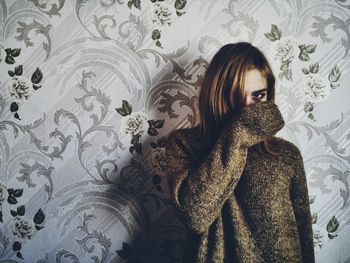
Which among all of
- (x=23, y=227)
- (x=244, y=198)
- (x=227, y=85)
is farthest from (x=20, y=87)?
(x=244, y=198)

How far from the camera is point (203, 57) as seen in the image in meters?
0.91

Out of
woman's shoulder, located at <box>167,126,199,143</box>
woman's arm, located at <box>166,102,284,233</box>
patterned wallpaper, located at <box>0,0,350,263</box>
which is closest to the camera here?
woman's arm, located at <box>166,102,284,233</box>

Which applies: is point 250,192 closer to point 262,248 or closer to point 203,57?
point 262,248

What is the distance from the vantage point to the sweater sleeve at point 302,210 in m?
0.74

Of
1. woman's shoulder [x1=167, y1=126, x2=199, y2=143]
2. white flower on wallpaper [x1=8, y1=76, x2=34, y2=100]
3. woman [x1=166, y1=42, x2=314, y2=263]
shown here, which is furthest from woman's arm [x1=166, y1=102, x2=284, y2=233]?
white flower on wallpaper [x1=8, y1=76, x2=34, y2=100]

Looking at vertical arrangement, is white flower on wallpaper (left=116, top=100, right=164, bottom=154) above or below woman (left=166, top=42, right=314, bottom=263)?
above

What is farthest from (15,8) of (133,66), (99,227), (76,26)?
(99,227)

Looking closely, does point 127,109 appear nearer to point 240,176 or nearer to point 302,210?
point 240,176

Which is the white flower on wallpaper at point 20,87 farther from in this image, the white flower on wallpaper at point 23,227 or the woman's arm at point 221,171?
the woman's arm at point 221,171

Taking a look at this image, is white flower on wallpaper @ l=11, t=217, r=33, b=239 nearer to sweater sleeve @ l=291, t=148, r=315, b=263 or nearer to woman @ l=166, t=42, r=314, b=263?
woman @ l=166, t=42, r=314, b=263

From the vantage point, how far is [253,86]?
28.9 inches

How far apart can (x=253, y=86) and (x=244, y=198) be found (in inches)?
11.1

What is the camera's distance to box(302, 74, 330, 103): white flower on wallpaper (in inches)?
36.0

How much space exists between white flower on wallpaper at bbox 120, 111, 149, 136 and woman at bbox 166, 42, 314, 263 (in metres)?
0.17
